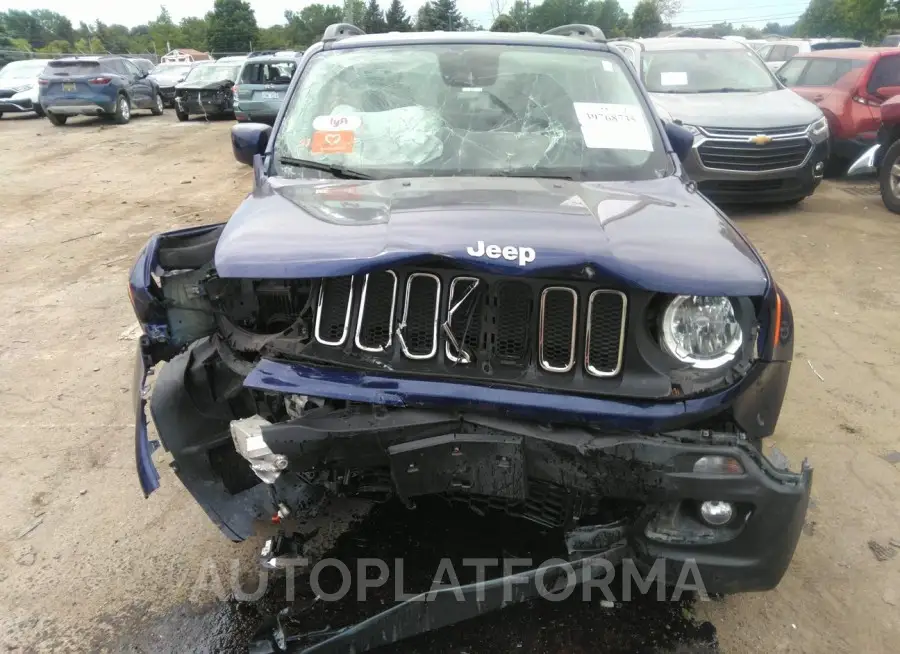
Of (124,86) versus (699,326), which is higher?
(699,326)

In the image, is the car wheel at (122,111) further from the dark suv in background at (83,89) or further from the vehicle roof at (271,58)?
the vehicle roof at (271,58)

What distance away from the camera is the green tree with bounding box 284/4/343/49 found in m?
70.3

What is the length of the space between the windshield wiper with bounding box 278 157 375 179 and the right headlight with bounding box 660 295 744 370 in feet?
4.82

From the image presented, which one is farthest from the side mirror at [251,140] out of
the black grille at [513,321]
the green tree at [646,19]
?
the green tree at [646,19]

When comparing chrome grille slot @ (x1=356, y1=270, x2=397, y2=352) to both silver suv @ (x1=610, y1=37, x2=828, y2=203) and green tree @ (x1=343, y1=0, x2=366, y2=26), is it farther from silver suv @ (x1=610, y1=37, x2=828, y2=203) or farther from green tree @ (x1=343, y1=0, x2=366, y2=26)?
green tree @ (x1=343, y1=0, x2=366, y2=26)

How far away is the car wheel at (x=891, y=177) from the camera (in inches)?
317

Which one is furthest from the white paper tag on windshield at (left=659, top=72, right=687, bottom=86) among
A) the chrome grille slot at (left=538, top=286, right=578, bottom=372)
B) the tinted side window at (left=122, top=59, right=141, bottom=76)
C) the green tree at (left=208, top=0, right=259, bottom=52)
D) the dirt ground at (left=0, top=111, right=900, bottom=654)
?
the green tree at (left=208, top=0, right=259, bottom=52)

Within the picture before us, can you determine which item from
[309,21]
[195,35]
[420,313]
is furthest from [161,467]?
[309,21]

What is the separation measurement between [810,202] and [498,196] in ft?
24.8

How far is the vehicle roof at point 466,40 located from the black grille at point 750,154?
164 inches

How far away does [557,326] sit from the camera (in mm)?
2291

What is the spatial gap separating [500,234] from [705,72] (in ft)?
25.1

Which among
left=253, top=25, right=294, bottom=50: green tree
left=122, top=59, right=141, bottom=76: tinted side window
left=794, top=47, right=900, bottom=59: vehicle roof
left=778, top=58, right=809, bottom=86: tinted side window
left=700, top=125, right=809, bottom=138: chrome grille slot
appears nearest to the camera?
left=700, top=125, right=809, bottom=138: chrome grille slot

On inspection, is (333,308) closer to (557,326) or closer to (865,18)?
(557,326)
